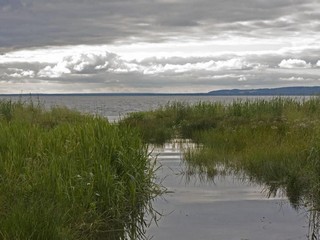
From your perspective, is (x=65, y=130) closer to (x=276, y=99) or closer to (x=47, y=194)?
(x=47, y=194)

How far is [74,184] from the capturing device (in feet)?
27.9

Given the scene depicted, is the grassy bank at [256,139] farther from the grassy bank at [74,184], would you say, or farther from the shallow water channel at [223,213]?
the grassy bank at [74,184]

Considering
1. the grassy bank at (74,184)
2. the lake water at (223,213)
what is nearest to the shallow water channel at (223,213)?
the lake water at (223,213)

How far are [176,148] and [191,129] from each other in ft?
17.1

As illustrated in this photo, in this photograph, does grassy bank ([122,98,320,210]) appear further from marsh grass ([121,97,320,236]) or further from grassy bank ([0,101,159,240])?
grassy bank ([0,101,159,240])

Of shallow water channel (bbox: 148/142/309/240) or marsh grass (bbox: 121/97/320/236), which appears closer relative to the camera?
shallow water channel (bbox: 148/142/309/240)

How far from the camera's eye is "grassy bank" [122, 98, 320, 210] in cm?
1145

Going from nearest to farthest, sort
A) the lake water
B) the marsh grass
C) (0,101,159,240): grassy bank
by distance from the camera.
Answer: (0,101,159,240): grassy bank < the lake water < the marsh grass

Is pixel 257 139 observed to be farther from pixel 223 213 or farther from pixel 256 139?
pixel 223 213

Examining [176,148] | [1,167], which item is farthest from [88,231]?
[176,148]

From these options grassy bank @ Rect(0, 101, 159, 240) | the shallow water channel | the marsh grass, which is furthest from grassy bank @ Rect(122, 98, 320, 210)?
grassy bank @ Rect(0, 101, 159, 240)

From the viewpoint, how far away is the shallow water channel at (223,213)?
28.9 feet

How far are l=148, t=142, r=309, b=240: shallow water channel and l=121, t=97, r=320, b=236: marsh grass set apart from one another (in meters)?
0.51

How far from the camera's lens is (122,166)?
Result: 10.1 metres
